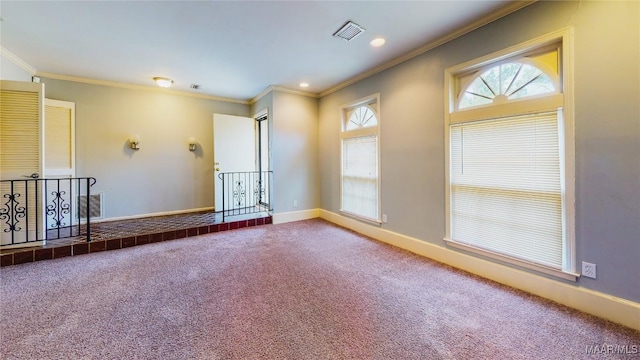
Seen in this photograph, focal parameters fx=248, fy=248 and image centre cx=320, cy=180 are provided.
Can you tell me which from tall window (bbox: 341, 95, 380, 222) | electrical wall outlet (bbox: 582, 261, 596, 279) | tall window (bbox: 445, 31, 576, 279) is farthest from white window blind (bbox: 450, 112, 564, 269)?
tall window (bbox: 341, 95, 380, 222)

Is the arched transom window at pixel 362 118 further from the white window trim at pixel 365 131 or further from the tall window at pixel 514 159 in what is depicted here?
the tall window at pixel 514 159

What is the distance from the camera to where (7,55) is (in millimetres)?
3248

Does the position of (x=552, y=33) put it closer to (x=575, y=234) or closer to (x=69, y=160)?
(x=575, y=234)

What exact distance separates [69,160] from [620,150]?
22.0ft

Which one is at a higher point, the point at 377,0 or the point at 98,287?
the point at 377,0

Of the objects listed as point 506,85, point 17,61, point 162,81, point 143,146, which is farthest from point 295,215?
point 17,61

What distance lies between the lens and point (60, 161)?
3990 mm

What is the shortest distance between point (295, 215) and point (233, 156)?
1782 mm

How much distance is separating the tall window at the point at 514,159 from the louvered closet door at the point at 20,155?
5.04 meters

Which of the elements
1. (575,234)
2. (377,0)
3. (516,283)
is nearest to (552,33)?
(377,0)

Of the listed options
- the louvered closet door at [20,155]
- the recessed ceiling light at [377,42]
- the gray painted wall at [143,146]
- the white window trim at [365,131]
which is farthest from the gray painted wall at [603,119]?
the louvered closet door at [20,155]

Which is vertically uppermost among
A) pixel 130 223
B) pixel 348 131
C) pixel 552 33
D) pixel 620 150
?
pixel 552 33

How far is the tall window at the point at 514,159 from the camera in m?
2.11

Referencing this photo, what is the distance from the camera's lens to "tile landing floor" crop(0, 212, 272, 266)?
2969 mm
